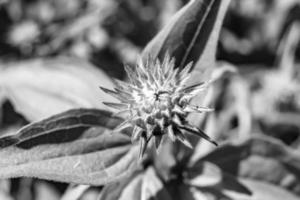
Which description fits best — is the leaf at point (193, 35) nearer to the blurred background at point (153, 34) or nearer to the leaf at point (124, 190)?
the leaf at point (124, 190)

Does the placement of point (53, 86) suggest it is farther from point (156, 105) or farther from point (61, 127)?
point (156, 105)

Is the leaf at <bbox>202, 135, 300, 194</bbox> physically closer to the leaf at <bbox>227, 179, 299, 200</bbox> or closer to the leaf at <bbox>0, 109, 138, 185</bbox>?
the leaf at <bbox>227, 179, 299, 200</bbox>

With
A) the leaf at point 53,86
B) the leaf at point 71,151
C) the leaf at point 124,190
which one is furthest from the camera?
the leaf at point 53,86

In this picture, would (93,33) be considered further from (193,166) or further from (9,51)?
(193,166)

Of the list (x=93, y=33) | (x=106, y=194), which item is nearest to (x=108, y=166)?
(x=106, y=194)

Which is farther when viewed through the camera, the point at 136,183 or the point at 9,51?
the point at 9,51

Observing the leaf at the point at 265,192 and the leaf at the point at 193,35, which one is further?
the leaf at the point at 265,192

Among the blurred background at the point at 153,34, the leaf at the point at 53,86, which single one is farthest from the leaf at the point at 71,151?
the blurred background at the point at 153,34
